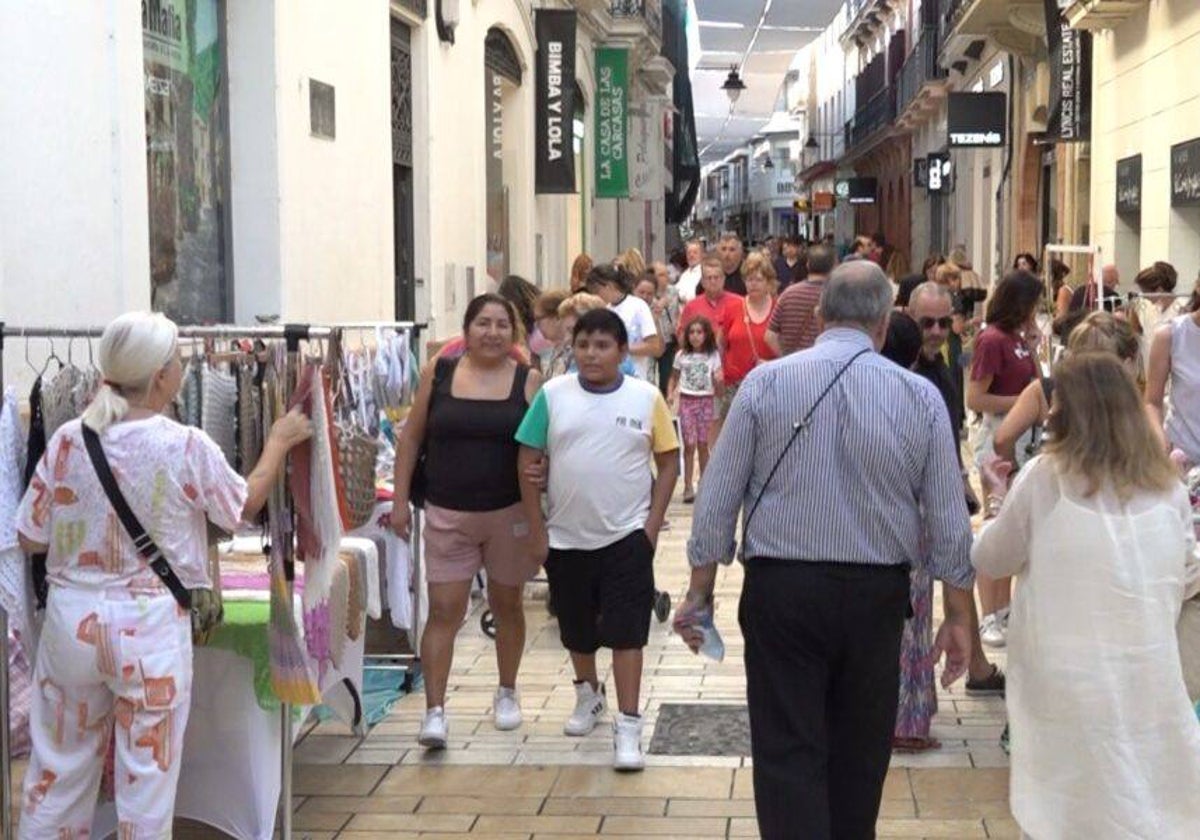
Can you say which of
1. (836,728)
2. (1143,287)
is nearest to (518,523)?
(836,728)

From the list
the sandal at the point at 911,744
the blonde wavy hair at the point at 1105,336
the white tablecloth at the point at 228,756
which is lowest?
the sandal at the point at 911,744

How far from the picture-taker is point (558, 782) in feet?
21.4

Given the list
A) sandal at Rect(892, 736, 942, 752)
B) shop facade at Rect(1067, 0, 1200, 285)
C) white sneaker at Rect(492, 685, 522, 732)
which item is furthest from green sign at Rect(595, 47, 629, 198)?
sandal at Rect(892, 736, 942, 752)

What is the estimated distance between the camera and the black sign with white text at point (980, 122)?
1081 inches

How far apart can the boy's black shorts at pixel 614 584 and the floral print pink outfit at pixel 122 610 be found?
Result: 6.81 feet

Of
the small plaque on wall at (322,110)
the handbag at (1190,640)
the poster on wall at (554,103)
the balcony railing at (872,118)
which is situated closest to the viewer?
the handbag at (1190,640)

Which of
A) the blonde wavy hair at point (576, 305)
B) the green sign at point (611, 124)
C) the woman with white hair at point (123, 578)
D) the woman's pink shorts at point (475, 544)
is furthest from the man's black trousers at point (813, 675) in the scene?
the green sign at point (611, 124)

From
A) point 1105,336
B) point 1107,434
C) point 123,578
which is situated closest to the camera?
point 1107,434

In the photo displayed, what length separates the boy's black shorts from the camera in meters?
6.76

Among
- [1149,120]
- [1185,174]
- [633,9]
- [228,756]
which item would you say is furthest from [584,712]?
[633,9]

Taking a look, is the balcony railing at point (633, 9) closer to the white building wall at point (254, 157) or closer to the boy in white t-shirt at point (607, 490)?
the white building wall at point (254, 157)

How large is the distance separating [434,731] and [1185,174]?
449 inches

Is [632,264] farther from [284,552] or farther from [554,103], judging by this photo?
[284,552]

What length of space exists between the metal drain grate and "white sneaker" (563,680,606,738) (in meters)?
0.25
